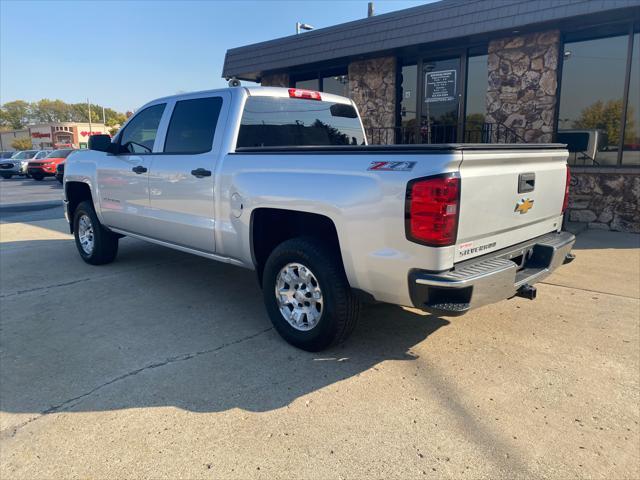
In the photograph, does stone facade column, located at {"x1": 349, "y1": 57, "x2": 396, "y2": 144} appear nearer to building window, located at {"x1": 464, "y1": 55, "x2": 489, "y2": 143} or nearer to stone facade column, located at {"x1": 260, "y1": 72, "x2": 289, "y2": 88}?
building window, located at {"x1": 464, "y1": 55, "x2": 489, "y2": 143}

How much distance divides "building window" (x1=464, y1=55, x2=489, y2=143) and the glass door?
7.3 inches

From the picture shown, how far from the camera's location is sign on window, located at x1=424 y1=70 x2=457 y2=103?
409 inches

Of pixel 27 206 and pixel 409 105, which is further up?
pixel 409 105

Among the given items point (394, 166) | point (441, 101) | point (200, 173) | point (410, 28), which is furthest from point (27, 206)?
point (394, 166)

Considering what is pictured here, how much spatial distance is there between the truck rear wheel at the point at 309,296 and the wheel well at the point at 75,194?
3.84 meters

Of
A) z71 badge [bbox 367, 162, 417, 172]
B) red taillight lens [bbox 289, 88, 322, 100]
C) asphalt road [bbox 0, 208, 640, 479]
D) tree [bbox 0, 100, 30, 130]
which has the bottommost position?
asphalt road [bbox 0, 208, 640, 479]

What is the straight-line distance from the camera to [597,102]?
29.6 ft

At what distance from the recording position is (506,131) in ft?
31.8

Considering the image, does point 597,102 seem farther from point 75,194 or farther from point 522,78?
point 75,194

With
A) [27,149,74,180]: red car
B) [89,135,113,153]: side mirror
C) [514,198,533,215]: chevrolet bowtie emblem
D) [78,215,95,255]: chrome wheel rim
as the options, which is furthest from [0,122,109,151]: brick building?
[514,198,533,215]: chevrolet bowtie emblem

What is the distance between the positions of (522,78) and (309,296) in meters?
7.78

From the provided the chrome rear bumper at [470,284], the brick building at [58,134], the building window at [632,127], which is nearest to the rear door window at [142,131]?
the chrome rear bumper at [470,284]

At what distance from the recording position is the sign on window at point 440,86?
34.1 ft

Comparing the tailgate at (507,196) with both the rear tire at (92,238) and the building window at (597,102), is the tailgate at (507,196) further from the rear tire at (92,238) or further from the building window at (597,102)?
the building window at (597,102)
